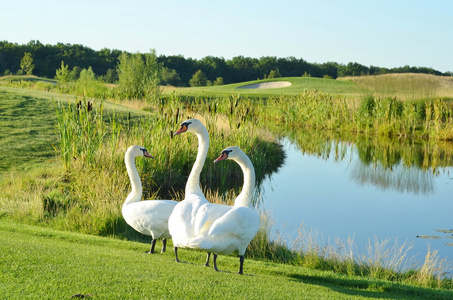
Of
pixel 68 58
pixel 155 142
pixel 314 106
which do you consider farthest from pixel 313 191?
pixel 68 58

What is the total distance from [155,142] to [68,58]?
89.3 m

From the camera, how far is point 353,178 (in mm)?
18672

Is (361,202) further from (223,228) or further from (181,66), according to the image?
(181,66)

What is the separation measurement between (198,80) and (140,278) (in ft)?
306

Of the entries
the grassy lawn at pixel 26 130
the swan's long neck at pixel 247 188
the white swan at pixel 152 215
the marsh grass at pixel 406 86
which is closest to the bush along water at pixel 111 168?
the grassy lawn at pixel 26 130

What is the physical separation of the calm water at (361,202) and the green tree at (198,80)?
7591cm

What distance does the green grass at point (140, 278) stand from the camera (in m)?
4.75

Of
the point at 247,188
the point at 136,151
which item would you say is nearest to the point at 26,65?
the point at 136,151

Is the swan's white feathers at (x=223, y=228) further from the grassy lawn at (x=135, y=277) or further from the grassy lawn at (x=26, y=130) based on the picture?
the grassy lawn at (x=26, y=130)

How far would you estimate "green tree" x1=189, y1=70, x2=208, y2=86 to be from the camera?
96.7 meters

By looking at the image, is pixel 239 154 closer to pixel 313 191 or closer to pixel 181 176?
pixel 181 176

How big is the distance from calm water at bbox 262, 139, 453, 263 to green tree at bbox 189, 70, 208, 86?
75911 mm

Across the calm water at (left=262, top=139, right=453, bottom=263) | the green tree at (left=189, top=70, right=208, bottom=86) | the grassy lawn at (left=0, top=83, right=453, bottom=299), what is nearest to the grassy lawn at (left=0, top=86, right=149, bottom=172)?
the grassy lawn at (left=0, top=83, right=453, bottom=299)

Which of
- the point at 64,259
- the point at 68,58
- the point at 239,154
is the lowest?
the point at 64,259
